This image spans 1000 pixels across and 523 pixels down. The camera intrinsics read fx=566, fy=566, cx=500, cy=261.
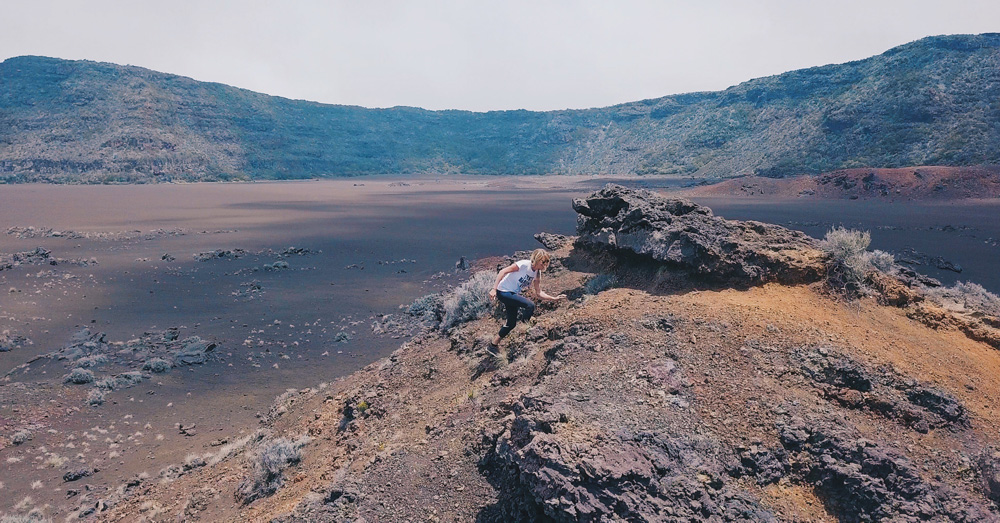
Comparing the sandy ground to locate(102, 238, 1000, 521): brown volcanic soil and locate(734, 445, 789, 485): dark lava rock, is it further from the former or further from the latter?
locate(734, 445, 789, 485): dark lava rock

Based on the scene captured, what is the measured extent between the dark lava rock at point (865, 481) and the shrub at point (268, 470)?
525 centimetres

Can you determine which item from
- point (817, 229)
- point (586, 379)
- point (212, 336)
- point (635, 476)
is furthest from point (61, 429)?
point (817, 229)

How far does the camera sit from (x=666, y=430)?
461 centimetres

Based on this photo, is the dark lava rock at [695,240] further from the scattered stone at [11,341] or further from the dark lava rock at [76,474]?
the scattered stone at [11,341]

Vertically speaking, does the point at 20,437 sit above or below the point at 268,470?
below

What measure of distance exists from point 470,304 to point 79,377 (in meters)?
8.73

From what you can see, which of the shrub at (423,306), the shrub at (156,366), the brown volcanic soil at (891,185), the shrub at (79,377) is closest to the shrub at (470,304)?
the shrub at (423,306)

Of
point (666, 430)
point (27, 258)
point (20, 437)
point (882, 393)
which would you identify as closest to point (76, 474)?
point (20, 437)

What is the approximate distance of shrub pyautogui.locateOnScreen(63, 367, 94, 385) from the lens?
Result: 1183 cm

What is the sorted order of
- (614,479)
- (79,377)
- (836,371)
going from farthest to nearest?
(79,377), (836,371), (614,479)

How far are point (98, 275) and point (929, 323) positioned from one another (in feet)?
83.0

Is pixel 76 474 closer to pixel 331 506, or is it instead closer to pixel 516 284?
pixel 331 506

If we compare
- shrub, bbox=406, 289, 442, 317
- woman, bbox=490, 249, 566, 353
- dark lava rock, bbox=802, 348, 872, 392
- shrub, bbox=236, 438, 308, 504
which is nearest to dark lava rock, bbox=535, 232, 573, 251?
shrub, bbox=406, 289, 442, 317

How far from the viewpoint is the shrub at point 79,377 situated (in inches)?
466
